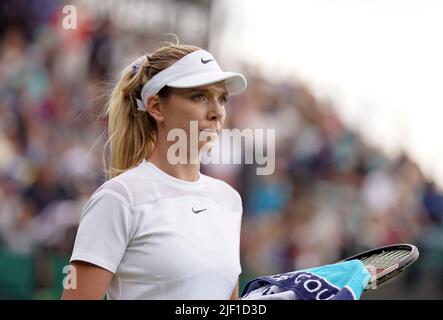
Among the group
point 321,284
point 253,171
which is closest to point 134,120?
point 321,284

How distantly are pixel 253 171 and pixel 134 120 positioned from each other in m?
4.87

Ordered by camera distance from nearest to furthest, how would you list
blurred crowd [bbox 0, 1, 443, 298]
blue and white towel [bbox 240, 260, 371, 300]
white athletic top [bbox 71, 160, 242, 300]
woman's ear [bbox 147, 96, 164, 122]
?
white athletic top [bbox 71, 160, 242, 300], blue and white towel [bbox 240, 260, 371, 300], woman's ear [bbox 147, 96, 164, 122], blurred crowd [bbox 0, 1, 443, 298]

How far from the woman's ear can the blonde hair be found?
57 millimetres

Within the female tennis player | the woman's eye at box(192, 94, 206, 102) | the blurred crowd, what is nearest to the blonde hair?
the female tennis player

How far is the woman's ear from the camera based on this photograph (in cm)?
255

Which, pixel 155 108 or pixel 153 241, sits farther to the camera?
pixel 155 108

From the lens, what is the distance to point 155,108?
2.55 m

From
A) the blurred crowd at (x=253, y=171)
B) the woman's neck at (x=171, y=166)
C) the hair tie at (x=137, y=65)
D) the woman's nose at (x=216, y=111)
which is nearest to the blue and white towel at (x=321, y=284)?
the woman's neck at (x=171, y=166)

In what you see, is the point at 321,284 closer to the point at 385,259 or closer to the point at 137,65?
the point at 385,259

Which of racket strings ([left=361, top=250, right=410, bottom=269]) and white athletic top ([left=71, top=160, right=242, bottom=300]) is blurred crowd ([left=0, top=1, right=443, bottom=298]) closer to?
racket strings ([left=361, top=250, right=410, bottom=269])

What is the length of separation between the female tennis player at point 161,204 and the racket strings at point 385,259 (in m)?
0.43

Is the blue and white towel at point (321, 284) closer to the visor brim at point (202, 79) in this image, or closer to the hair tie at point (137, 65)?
the visor brim at point (202, 79)

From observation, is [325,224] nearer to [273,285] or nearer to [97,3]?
[97,3]

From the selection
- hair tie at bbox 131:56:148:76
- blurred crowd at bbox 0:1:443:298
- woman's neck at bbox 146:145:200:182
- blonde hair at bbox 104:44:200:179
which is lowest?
blurred crowd at bbox 0:1:443:298
